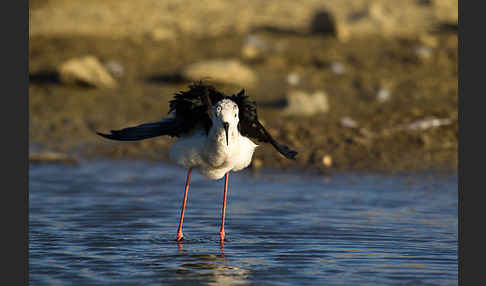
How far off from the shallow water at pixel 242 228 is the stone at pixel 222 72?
237 cm

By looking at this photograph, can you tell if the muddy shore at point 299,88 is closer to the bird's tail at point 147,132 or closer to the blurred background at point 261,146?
the blurred background at point 261,146

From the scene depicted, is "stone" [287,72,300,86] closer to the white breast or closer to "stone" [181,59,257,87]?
"stone" [181,59,257,87]

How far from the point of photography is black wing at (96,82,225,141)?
7305 millimetres

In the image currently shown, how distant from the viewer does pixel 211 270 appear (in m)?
6.52

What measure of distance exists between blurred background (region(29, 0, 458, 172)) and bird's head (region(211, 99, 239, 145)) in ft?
13.4

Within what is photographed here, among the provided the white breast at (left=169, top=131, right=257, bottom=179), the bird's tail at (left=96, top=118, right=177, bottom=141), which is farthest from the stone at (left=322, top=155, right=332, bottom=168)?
the bird's tail at (left=96, top=118, right=177, bottom=141)

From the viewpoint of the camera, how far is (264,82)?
13492 mm

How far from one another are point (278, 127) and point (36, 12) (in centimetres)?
630

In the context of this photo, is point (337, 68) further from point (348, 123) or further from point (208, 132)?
point (208, 132)

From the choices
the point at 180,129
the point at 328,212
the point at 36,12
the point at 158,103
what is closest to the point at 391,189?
the point at 328,212

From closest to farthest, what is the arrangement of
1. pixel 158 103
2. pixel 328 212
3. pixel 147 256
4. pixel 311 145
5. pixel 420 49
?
pixel 147 256, pixel 328 212, pixel 311 145, pixel 158 103, pixel 420 49

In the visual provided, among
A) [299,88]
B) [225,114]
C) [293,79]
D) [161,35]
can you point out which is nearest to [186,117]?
[225,114]

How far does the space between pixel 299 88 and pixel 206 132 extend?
6.26 metres

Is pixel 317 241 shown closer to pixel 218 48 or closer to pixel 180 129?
pixel 180 129
